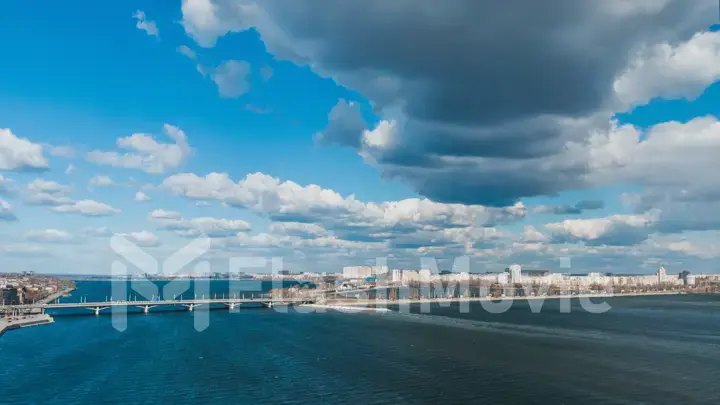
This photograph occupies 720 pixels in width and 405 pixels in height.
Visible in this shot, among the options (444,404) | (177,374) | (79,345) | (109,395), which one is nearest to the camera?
(444,404)

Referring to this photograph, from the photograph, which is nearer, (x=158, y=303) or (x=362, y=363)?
(x=362, y=363)

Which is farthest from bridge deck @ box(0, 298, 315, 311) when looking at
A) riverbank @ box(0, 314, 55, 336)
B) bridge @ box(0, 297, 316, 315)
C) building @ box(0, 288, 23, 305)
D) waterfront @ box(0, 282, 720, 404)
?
building @ box(0, 288, 23, 305)

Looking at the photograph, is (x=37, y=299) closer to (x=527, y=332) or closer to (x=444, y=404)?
(x=527, y=332)

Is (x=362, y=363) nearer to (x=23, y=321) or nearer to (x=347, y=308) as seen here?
(x=23, y=321)

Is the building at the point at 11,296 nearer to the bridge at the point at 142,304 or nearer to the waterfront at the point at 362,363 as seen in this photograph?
the bridge at the point at 142,304

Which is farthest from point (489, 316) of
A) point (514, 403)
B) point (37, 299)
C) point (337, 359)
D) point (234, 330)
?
point (37, 299)

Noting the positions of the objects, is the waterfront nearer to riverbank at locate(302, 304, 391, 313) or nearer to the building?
riverbank at locate(302, 304, 391, 313)

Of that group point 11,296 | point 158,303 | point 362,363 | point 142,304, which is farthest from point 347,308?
point 11,296

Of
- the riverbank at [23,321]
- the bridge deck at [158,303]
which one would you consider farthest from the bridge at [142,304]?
the riverbank at [23,321]
